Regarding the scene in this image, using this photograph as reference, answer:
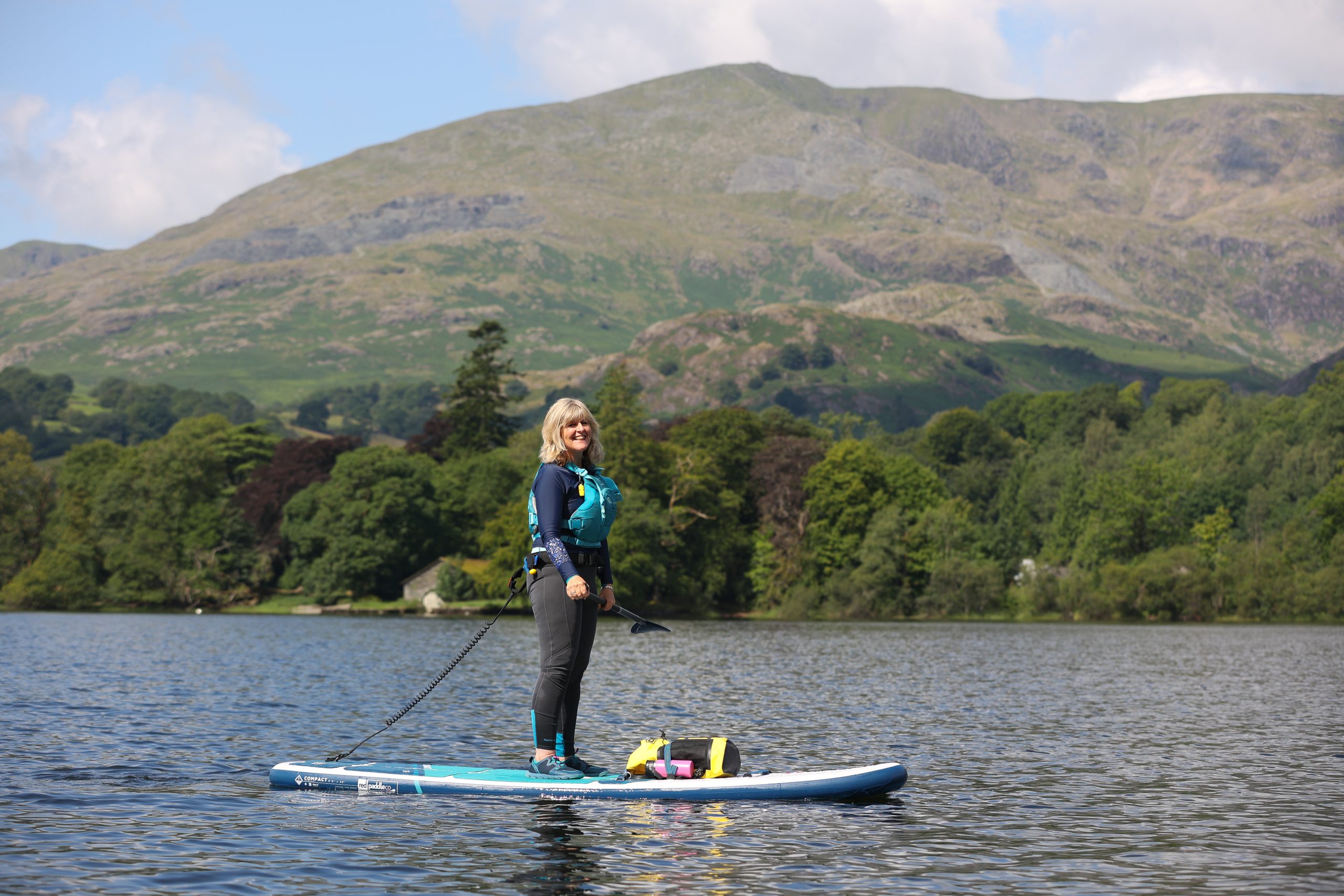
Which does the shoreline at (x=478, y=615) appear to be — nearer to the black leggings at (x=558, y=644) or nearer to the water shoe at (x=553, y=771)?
the water shoe at (x=553, y=771)

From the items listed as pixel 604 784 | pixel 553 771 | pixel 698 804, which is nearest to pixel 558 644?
pixel 553 771

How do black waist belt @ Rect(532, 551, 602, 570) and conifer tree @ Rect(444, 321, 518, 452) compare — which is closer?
black waist belt @ Rect(532, 551, 602, 570)

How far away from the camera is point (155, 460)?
393 feet

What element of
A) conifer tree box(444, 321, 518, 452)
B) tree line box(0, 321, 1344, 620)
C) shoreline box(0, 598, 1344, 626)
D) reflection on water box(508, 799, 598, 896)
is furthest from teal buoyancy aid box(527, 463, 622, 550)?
conifer tree box(444, 321, 518, 452)

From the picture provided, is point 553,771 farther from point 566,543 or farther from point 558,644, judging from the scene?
point 566,543

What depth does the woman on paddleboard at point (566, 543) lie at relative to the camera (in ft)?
53.5

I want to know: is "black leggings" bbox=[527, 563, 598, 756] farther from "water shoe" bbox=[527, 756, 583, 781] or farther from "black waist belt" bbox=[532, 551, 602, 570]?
"water shoe" bbox=[527, 756, 583, 781]

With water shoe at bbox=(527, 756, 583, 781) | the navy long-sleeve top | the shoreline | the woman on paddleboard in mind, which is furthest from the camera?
the shoreline

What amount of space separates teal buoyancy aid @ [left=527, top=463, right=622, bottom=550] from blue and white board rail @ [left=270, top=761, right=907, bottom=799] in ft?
10.3

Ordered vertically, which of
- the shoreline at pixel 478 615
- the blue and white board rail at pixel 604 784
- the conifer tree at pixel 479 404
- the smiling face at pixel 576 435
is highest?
the conifer tree at pixel 479 404

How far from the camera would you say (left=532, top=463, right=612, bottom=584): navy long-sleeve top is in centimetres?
1611

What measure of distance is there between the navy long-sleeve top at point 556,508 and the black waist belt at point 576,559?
7cm

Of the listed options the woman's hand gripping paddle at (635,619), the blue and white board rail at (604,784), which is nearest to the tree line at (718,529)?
the blue and white board rail at (604,784)

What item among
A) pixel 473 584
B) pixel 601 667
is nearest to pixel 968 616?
pixel 473 584
